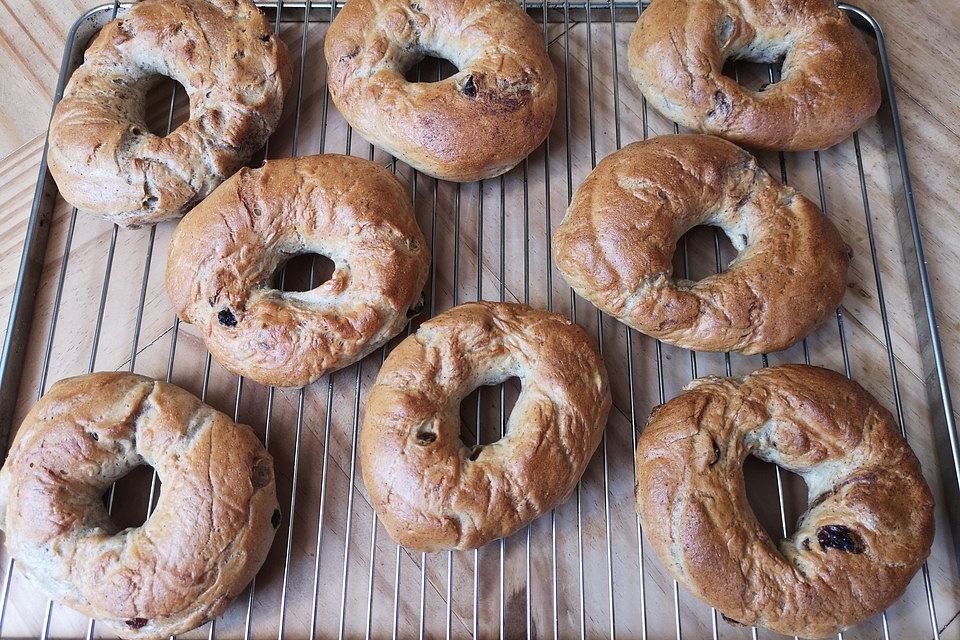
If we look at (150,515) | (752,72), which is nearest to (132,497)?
(150,515)

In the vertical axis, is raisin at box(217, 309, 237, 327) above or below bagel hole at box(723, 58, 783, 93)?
above

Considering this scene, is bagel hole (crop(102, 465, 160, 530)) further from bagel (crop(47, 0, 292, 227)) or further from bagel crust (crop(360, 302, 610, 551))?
bagel (crop(47, 0, 292, 227))

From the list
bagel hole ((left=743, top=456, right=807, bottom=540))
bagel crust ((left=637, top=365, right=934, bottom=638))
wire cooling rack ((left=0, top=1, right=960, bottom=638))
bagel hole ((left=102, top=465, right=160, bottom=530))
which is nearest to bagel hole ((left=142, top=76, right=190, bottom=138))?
wire cooling rack ((left=0, top=1, right=960, bottom=638))

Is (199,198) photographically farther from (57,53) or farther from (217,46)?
(57,53)

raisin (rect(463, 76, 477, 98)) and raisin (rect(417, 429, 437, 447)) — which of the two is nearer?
raisin (rect(417, 429, 437, 447))

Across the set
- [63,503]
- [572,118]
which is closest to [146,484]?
[63,503]

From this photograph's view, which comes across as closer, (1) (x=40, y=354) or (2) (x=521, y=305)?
(2) (x=521, y=305)
